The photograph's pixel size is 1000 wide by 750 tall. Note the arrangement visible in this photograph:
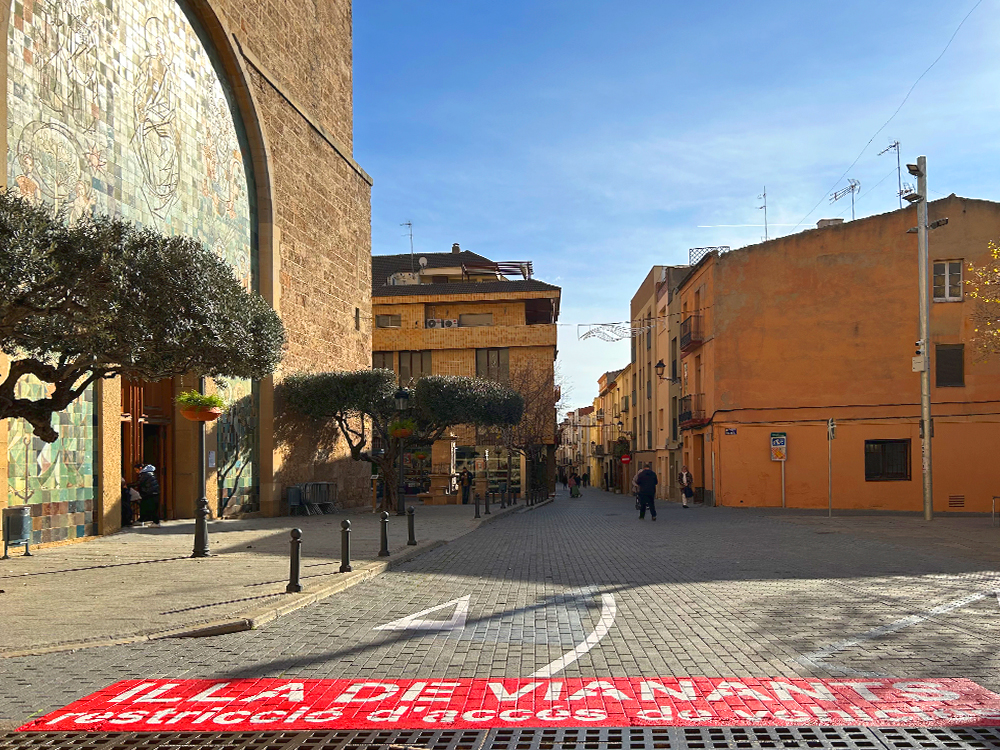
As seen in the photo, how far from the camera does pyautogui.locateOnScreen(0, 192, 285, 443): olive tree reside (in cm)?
1008

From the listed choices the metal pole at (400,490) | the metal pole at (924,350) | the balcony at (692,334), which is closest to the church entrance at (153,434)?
the metal pole at (400,490)

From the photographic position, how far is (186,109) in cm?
2267

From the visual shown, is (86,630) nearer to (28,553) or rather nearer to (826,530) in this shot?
(28,553)

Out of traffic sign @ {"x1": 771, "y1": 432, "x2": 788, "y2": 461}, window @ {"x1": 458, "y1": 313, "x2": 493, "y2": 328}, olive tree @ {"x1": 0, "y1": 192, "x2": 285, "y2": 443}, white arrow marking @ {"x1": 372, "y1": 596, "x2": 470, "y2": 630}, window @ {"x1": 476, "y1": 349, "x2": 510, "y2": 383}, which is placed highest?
window @ {"x1": 458, "y1": 313, "x2": 493, "y2": 328}

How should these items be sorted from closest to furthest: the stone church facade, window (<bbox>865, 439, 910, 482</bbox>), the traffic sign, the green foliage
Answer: the green foliage
the stone church facade
the traffic sign
window (<bbox>865, 439, 910, 482</bbox>)

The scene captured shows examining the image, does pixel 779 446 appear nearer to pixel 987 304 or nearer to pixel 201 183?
pixel 987 304

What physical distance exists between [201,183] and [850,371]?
22454 mm

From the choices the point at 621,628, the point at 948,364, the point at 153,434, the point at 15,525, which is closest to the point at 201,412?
the point at 15,525

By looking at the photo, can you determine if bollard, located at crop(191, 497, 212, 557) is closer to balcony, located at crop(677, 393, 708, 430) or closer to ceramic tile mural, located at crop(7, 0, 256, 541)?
ceramic tile mural, located at crop(7, 0, 256, 541)

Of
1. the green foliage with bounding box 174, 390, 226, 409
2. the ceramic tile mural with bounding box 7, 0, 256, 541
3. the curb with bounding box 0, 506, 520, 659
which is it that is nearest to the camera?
the curb with bounding box 0, 506, 520, 659

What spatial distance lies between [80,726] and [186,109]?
19605mm

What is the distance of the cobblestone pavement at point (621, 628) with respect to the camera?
6.93 meters

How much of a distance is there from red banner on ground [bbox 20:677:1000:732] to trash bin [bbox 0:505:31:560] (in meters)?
9.32

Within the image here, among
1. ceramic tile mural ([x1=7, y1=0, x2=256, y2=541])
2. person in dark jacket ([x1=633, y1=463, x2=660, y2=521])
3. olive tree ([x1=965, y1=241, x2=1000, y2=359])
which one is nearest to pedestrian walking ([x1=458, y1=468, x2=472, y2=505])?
person in dark jacket ([x1=633, y1=463, x2=660, y2=521])
